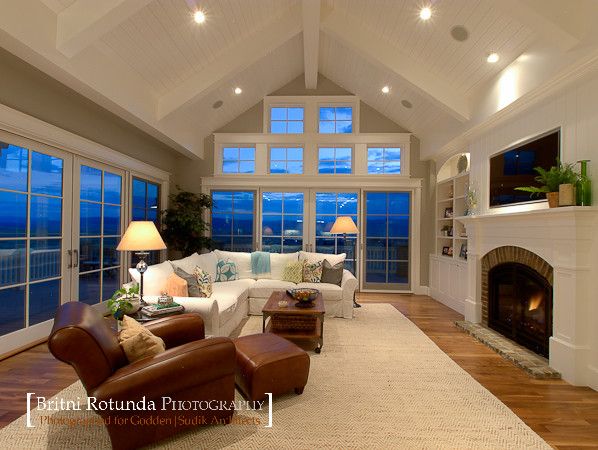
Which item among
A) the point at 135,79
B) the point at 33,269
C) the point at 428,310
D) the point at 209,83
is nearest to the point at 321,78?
the point at 209,83

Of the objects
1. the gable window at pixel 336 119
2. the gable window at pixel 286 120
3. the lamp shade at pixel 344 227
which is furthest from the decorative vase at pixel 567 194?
the gable window at pixel 286 120

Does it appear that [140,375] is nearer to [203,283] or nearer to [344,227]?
[203,283]

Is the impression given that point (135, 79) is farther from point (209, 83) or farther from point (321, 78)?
point (321, 78)

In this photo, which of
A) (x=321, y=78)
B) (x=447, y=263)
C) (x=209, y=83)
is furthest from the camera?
(x=321, y=78)

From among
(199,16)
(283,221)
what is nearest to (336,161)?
(283,221)

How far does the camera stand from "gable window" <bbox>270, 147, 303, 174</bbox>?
21.1ft

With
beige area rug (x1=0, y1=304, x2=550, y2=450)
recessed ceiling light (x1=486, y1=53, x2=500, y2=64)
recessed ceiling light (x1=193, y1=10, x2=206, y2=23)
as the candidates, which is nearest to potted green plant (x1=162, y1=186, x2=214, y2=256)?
recessed ceiling light (x1=193, y1=10, x2=206, y2=23)

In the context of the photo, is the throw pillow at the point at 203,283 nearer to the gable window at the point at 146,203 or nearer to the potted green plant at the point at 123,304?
the potted green plant at the point at 123,304

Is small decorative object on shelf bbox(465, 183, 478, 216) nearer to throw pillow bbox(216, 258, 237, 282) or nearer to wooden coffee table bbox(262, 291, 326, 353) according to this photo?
wooden coffee table bbox(262, 291, 326, 353)

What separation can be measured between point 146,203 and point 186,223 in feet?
2.46

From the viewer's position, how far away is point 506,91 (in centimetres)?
348

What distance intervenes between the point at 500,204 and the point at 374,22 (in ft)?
9.02

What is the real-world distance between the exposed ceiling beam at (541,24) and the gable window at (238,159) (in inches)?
182

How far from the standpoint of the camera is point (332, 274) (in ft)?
15.6
